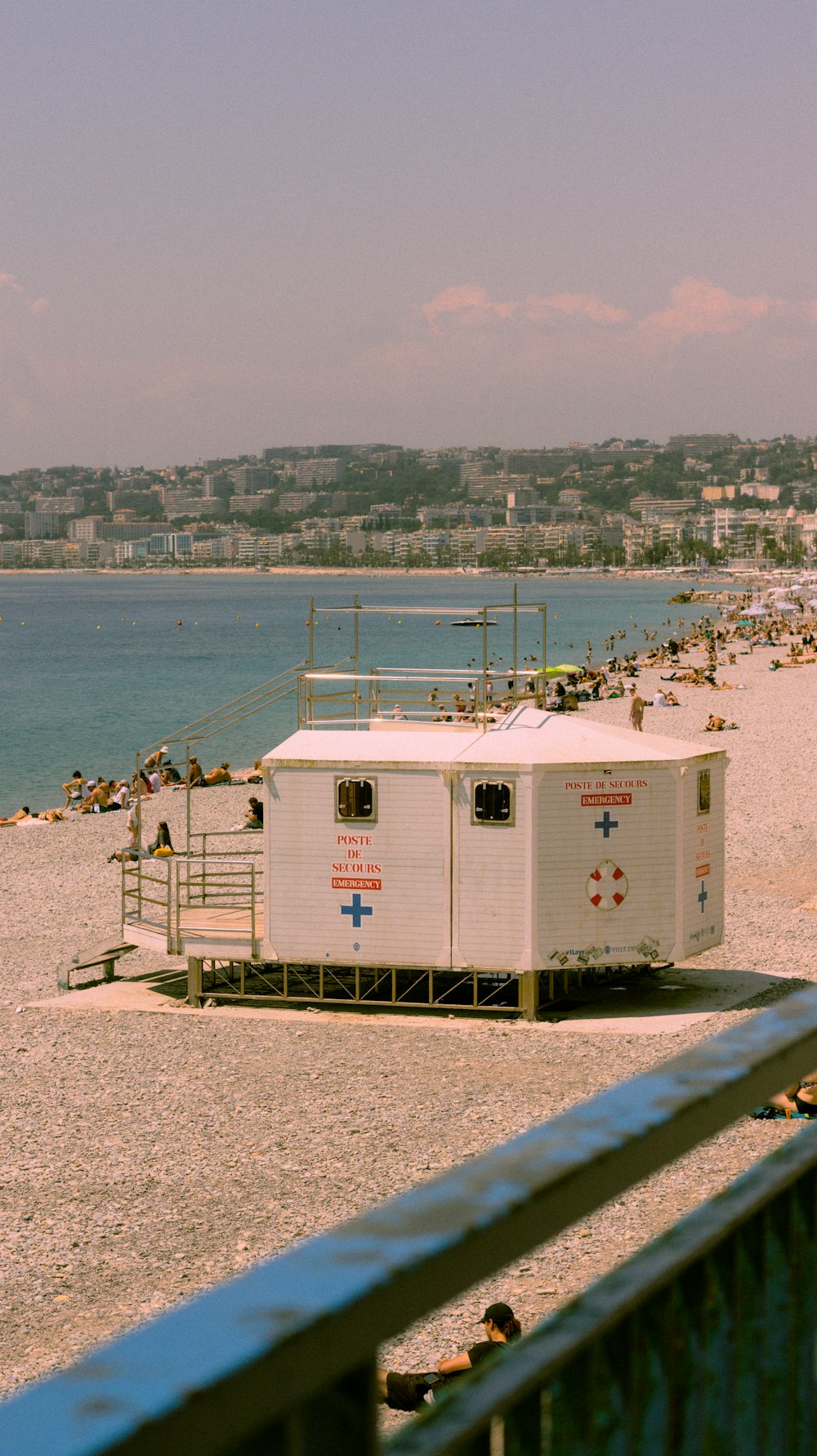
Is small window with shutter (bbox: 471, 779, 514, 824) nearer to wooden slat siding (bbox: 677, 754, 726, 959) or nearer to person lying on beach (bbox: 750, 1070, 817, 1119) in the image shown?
wooden slat siding (bbox: 677, 754, 726, 959)

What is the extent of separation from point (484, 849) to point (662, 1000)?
8.48 ft

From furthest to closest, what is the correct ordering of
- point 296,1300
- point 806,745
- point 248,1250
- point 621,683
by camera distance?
point 621,683
point 806,745
point 248,1250
point 296,1300

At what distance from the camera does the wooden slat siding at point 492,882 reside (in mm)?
13109

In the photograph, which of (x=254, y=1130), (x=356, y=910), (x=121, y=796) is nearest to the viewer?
(x=254, y=1130)

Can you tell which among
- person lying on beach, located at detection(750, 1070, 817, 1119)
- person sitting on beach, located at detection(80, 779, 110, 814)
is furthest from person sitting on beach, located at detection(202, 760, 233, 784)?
person lying on beach, located at detection(750, 1070, 817, 1119)

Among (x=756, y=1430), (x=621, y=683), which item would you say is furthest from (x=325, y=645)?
(x=756, y=1430)

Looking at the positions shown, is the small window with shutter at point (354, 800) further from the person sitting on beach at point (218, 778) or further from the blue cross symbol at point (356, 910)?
the person sitting on beach at point (218, 778)

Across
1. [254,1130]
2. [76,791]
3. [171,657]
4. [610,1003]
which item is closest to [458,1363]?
[254,1130]

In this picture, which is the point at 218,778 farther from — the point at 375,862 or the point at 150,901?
the point at 375,862

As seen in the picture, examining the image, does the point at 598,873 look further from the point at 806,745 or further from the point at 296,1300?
the point at 806,745

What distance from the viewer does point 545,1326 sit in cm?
146

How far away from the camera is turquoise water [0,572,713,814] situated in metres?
50.5

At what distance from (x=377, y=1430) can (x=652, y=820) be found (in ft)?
40.5

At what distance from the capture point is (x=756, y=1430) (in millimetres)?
1846
